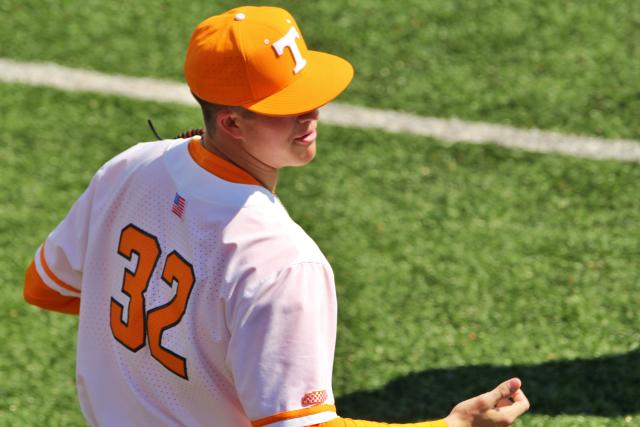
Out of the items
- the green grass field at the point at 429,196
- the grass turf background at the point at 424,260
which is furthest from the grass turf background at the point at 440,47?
the grass turf background at the point at 424,260

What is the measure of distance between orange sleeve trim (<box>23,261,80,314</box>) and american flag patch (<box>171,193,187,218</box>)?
76 cm

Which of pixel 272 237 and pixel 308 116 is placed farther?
pixel 308 116

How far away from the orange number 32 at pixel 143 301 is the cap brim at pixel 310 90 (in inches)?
18.0

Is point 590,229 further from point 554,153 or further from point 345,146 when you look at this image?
point 345,146

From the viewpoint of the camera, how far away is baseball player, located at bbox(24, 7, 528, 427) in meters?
2.68

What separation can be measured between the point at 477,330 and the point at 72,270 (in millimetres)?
2382

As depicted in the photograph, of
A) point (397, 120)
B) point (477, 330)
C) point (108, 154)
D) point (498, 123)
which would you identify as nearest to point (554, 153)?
point (498, 123)

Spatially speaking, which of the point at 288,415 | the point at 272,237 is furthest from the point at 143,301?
the point at 288,415

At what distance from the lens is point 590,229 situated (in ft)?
18.8

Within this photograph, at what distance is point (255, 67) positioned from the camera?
2.88 metres

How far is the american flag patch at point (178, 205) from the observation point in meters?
2.91

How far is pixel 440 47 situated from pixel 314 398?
4660mm

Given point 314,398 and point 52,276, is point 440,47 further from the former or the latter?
point 314,398

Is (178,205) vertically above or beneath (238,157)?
beneath
